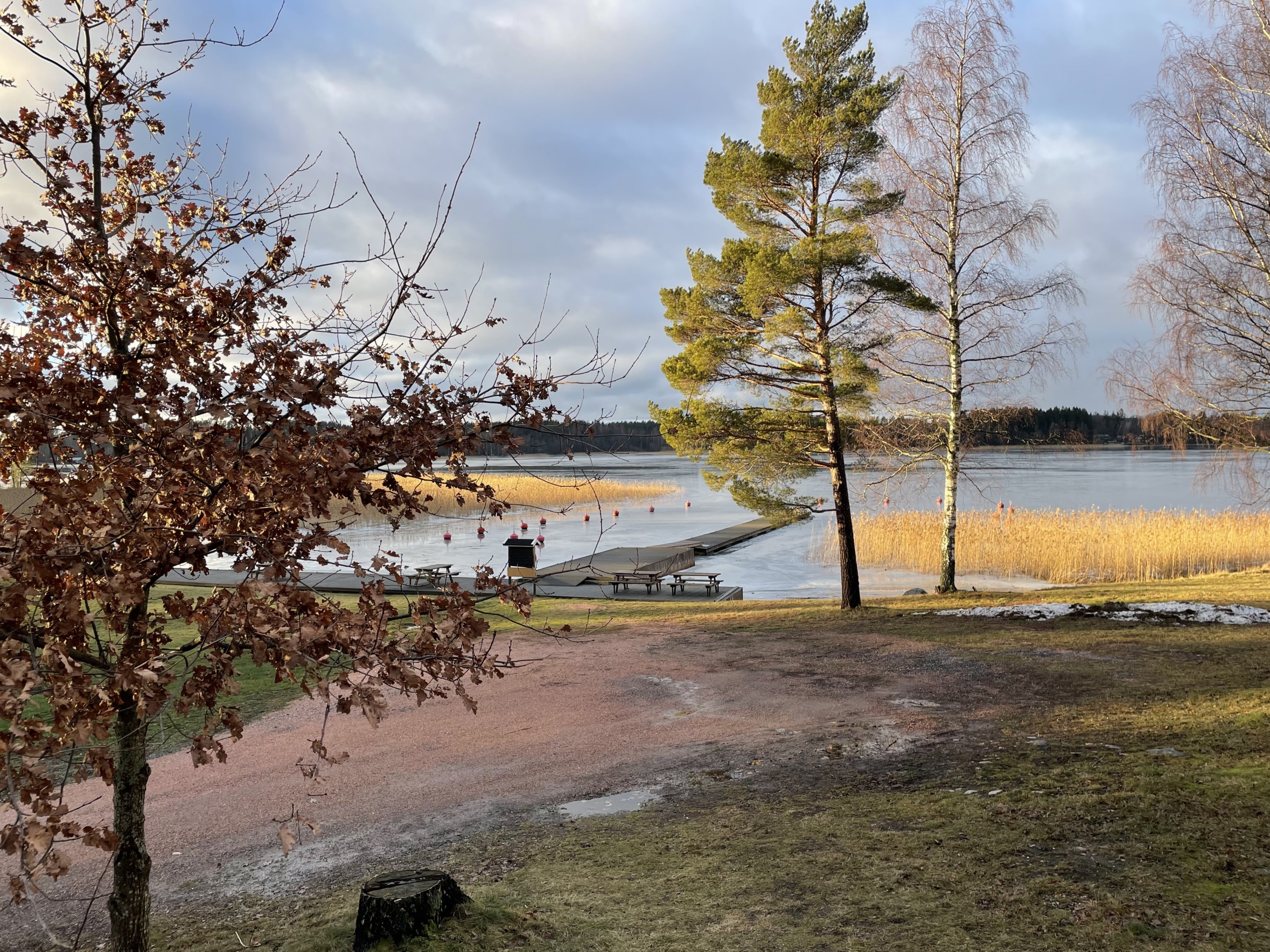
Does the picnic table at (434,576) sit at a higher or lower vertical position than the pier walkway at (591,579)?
higher

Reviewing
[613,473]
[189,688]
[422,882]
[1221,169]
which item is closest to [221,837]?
[422,882]

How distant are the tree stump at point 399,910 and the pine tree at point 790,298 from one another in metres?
11.7

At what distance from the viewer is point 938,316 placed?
17203mm

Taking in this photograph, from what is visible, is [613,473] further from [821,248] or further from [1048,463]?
[821,248]

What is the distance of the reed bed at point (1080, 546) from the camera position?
22375mm

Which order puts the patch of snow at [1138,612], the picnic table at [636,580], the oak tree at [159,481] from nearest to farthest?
the oak tree at [159,481], the patch of snow at [1138,612], the picnic table at [636,580]

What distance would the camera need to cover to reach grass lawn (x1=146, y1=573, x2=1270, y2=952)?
4363 millimetres

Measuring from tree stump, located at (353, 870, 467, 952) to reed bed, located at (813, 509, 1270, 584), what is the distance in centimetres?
2067

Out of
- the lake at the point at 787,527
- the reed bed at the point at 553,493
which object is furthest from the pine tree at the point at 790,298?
the reed bed at the point at 553,493

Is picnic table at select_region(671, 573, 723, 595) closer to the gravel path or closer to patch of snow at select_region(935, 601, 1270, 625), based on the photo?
patch of snow at select_region(935, 601, 1270, 625)

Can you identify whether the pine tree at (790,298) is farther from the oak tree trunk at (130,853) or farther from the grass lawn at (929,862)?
Answer: the oak tree trunk at (130,853)

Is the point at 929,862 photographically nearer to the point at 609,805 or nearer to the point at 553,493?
the point at 609,805

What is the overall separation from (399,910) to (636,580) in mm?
16579

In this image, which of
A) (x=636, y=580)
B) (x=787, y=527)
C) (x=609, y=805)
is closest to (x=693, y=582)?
(x=636, y=580)
